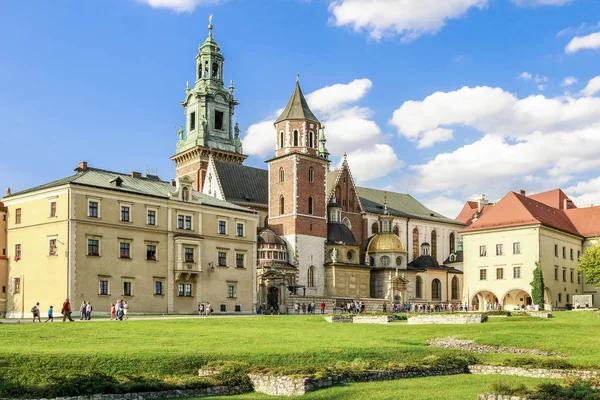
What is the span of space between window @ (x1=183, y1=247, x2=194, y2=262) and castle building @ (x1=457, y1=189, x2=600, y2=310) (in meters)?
32.9

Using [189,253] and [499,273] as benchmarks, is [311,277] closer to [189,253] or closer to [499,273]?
[499,273]

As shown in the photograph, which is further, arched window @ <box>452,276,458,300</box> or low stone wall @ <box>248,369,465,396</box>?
arched window @ <box>452,276,458,300</box>

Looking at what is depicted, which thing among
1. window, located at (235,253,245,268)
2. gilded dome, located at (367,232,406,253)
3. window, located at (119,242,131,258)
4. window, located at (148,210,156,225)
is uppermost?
window, located at (148,210,156,225)

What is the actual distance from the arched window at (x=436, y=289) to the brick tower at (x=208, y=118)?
32.4m

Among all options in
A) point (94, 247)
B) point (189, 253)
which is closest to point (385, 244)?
point (189, 253)

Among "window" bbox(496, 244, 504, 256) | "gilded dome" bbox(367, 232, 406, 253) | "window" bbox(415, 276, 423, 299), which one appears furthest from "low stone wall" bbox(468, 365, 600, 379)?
"window" bbox(415, 276, 423, 299)

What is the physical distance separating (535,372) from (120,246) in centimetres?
4028

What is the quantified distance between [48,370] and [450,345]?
1773 cm

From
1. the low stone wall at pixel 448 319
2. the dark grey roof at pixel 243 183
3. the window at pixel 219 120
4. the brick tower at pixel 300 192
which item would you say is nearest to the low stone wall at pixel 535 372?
the low stone wall at pixel 448 319

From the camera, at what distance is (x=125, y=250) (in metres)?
59.6

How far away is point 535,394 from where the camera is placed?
19547 mm

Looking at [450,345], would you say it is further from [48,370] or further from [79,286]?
[79,286]

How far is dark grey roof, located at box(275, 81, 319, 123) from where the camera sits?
3602 inches

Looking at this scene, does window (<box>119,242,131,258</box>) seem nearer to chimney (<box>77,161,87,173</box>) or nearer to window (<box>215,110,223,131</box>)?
chimney (<box>77,161,87,173</box>)
